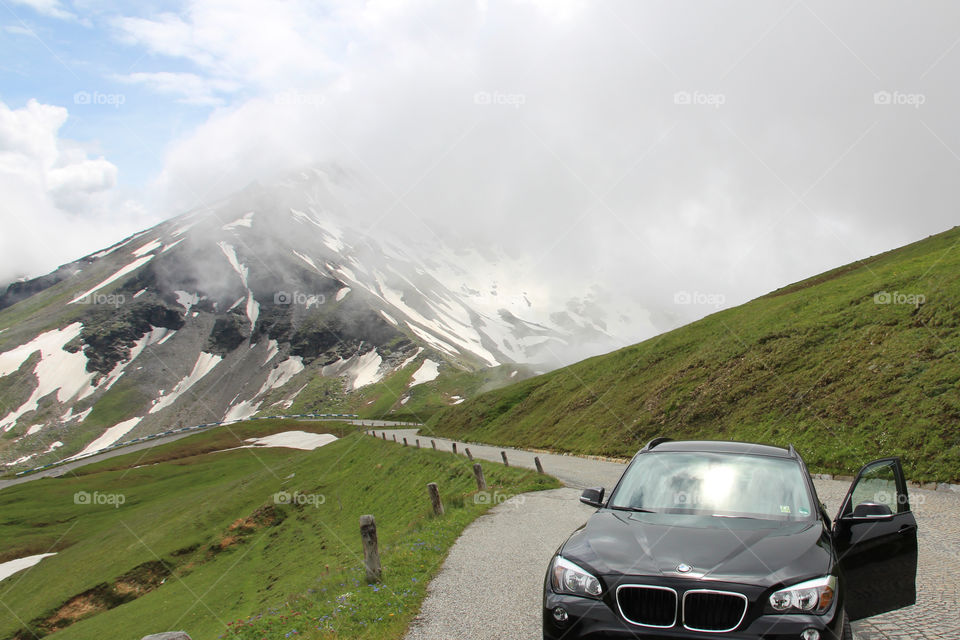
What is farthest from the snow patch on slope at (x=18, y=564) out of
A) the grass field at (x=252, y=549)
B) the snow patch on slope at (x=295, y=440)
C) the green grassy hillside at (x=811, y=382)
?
the snow patch on slope at (x=295, y=440)

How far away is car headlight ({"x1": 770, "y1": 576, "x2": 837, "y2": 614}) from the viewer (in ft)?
17.1

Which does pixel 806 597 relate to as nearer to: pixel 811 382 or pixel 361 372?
pixel 811 382

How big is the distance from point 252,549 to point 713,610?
38.7 m

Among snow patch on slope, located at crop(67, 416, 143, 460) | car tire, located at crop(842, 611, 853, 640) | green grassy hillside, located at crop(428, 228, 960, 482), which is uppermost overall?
car tire, located at crop(842, 611, 853, 640)

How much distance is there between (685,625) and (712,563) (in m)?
0.63

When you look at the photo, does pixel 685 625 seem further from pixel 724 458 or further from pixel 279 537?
pixel 279 537

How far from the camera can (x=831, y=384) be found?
29562 mm

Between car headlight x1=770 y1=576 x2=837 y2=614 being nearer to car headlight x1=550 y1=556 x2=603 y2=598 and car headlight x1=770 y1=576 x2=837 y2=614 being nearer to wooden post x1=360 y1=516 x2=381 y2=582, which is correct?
car headlight x1=550 y1=556 x2=603 y2=598

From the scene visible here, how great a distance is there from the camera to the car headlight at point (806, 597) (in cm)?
521

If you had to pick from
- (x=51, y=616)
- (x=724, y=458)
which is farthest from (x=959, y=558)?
(x=51, y=616)

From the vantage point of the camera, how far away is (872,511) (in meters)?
6.25

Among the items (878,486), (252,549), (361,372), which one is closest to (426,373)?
(361,372)

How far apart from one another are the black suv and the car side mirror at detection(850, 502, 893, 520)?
0.01 meters

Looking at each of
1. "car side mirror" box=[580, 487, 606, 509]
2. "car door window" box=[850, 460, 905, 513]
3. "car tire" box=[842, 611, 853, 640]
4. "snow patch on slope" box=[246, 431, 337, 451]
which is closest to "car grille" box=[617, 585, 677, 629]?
"car tire" box=[842, 611, 853, 640]
